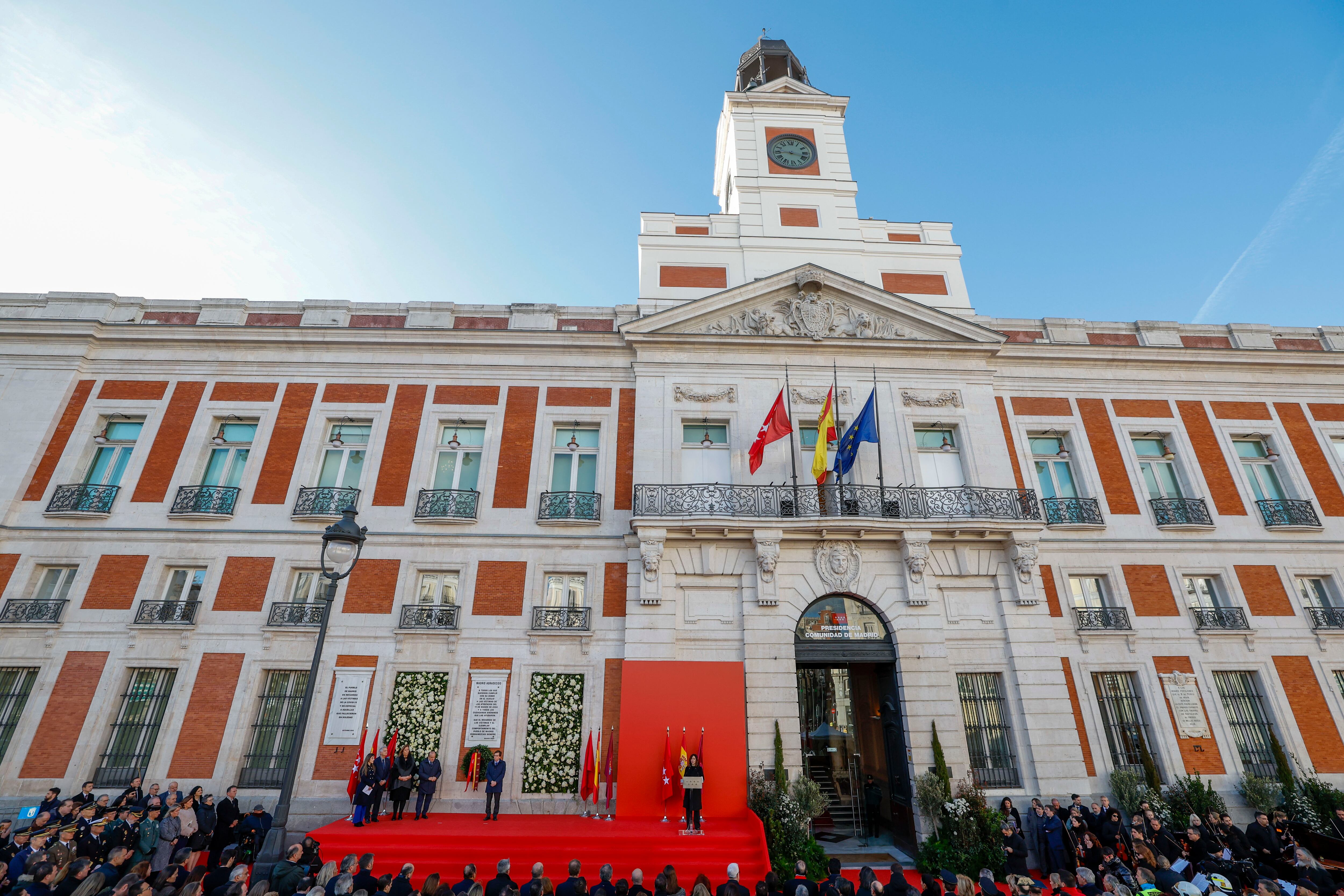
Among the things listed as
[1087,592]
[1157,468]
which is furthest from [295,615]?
[1157,468]

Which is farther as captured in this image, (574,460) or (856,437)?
(574,460)

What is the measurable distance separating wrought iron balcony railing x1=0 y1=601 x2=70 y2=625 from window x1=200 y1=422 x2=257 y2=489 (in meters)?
3.60

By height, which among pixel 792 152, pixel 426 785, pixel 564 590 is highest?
pixel 792 152

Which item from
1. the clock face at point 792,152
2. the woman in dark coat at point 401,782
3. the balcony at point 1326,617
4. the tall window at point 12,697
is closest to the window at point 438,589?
the woman in dark coat at point 401,782

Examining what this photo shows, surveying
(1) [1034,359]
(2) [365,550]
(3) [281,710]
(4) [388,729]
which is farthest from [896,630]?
(3) [281,710]

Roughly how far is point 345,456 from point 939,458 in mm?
14600

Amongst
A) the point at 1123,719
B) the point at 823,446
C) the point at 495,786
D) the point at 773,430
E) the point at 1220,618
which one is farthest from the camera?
the point at 1220,618

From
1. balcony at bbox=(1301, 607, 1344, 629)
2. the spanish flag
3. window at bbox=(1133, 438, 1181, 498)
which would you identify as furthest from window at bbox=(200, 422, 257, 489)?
balcony at bbox=(1301, 607, 1344, 629)

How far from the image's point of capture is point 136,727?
12.5 m

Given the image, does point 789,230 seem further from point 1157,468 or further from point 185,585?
point 185,585

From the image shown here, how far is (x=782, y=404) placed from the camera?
13.6 m

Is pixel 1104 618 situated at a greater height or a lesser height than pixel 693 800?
greater

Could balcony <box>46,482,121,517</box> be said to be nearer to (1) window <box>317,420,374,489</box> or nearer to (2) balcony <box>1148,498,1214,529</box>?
(1) window <box>317,420,374,489</box>

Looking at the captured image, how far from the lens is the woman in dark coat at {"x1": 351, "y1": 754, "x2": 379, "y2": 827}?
10703 millimetres
